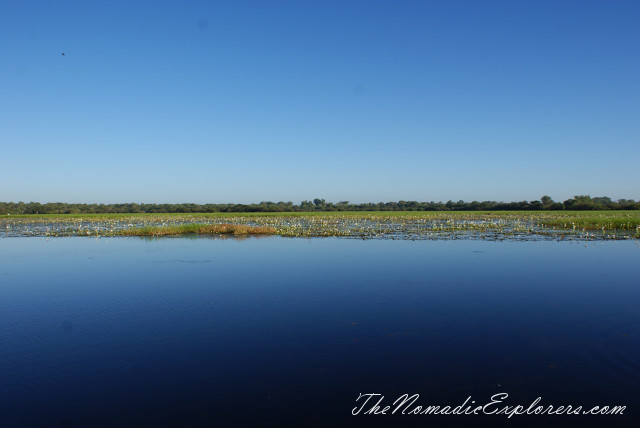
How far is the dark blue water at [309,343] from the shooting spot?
6207 mm

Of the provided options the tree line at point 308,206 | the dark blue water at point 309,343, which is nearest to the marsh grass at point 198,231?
the dark blue water at point 309,343

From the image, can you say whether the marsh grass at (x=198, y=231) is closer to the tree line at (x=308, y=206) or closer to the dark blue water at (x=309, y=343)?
the dark blue water at (x=309, y=343)

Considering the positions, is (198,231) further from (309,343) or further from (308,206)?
(308,206)

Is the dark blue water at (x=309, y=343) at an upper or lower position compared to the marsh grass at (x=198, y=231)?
lower

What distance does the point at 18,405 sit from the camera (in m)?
6.29

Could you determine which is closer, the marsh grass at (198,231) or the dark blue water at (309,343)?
the dark blue water at (309,343)

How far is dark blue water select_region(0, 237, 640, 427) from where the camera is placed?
6.21 meters

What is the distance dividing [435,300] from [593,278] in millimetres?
7837

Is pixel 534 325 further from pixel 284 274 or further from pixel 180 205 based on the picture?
pixel 180 205

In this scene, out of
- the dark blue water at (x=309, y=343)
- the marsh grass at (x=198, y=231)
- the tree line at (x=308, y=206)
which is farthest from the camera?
the tree line at (x=308, y=206)

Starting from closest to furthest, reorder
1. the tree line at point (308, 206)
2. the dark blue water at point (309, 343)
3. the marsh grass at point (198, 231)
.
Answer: the dark blue water at point (309, 343), the marsh grass at point (198, 231), the tree line at point (308, 206)

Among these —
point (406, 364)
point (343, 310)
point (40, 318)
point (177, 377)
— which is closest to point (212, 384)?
point (177, 377)

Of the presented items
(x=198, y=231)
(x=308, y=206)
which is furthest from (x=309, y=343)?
(x=308, y=206)

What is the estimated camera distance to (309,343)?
8789 mm
